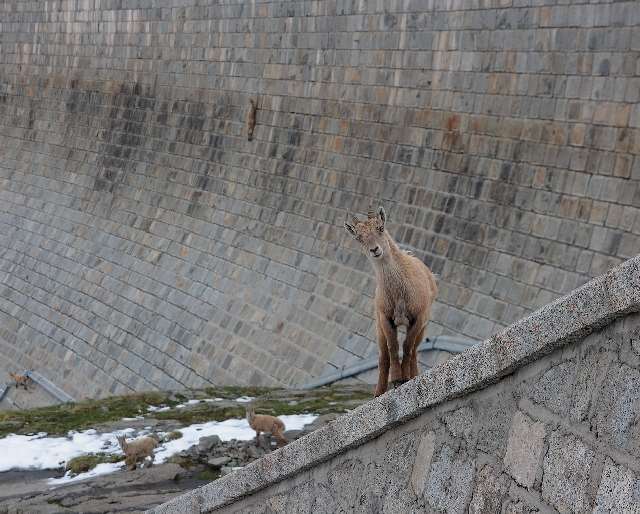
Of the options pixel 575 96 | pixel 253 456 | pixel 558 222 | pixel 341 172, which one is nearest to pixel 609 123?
pixel 575 96

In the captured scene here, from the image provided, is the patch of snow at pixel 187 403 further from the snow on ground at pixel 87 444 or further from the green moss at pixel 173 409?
the snow on ground at pixel 87 444

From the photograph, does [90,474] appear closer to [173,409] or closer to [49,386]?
[173,409]

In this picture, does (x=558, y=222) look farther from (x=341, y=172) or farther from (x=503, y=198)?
(x=341, y=172)

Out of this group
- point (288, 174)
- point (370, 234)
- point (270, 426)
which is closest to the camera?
point (370, 234)

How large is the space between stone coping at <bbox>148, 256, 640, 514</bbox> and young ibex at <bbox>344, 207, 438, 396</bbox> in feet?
4.74

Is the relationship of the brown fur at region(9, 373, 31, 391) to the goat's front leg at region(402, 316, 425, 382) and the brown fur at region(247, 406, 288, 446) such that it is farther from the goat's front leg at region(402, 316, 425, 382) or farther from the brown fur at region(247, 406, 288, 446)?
the goat's front leg at region(402, 316, 425, 382)

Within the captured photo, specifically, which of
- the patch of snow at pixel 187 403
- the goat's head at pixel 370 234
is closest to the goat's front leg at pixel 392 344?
the goat's head at pixel 370 234

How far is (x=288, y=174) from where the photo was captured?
51.0ft

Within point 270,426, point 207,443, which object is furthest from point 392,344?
point 207,443

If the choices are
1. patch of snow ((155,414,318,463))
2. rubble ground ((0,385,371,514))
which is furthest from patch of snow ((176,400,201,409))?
patch of snow ((155,414,318,463))

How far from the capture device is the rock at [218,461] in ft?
22.3

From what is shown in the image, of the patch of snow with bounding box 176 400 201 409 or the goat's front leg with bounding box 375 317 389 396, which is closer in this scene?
the goat's front leg with bounding box 375 317 389 396

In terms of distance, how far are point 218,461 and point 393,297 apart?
2.29 m

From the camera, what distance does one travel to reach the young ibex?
5.53 meters
